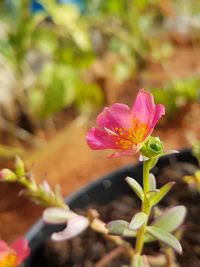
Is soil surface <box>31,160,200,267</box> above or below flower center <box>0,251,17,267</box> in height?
below

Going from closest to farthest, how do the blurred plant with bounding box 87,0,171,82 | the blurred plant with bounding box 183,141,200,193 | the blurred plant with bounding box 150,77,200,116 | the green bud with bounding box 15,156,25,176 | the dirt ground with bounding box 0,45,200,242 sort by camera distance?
the green bud with bounding box 15,156,25,176 → the blurred plant with bounding box 183,141,200,193 → the dirt ground with bounding box 0,45,200,242 → the blurred plant with bounding box 150,77,200,116 → the blurred plant with bounding box 87,0,171,82

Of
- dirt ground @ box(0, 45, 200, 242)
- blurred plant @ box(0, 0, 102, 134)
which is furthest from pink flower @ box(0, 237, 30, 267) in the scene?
blurred plant @ box(0, 0, 102, 134)

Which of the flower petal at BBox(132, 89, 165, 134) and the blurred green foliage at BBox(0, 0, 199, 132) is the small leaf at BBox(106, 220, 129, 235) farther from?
the blurred green foliage at BBox(0, 0, 199, 132)

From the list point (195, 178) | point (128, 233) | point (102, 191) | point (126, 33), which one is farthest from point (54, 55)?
point (128, 233)

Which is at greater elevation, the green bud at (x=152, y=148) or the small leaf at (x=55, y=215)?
the green bud at (x=152, y=148)

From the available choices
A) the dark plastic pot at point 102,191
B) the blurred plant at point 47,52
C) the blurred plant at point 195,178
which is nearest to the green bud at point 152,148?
the blurred plant at point 195,178

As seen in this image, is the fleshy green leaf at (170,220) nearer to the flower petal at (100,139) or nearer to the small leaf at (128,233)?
the small leaf at (128,233)
